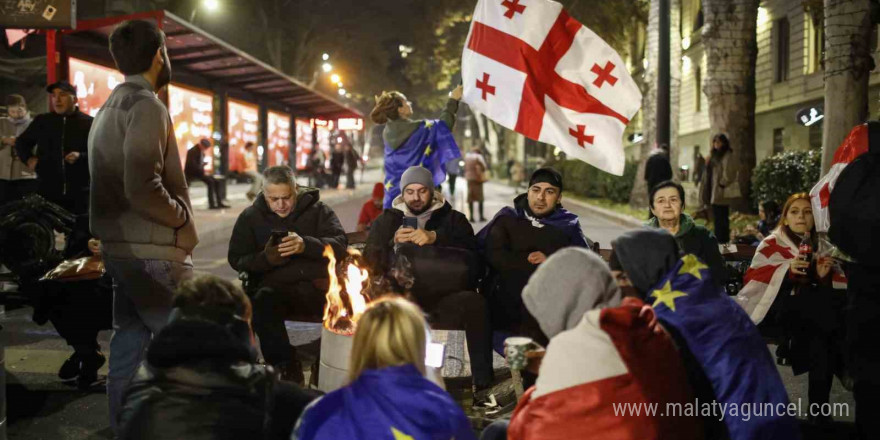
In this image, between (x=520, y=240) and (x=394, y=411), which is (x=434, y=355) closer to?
(x=394, y=411)

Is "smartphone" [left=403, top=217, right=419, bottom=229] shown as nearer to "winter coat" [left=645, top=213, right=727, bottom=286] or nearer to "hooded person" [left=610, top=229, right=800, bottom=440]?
"winter coat" [left=645, top=213, right=727, bottom=286]

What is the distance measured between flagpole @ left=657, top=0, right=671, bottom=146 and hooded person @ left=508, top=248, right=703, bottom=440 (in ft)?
42.7

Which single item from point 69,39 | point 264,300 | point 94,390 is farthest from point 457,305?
point 69,39

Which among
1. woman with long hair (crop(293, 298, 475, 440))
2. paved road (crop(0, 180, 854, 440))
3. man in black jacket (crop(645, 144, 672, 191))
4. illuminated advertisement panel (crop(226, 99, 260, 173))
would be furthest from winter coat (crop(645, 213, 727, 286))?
illuminated advertisement panel (crop(226, 99, 260, 173))

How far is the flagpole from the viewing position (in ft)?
50.6

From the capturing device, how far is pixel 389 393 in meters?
2.71

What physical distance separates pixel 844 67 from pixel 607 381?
1139 cm

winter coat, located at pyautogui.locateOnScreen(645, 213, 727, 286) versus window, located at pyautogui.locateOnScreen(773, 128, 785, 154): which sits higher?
window, located at pyautogui.locateOnScreen(773, 128, 785, 154)

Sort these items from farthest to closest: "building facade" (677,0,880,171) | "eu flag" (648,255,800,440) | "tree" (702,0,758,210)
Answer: "building facade" (677,0,880,171) < "tree" (702,0,758,210) < "eu flag" (648,255,800,440)

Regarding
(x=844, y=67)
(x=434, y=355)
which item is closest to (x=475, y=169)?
(x=844, y=67)

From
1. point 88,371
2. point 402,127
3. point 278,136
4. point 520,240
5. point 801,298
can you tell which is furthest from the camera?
point 278,136

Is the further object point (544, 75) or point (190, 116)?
point (190, 116)

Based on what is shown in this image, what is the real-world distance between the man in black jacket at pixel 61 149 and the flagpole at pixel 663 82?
10.2 metres

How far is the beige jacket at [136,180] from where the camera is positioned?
400 cm
